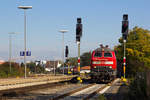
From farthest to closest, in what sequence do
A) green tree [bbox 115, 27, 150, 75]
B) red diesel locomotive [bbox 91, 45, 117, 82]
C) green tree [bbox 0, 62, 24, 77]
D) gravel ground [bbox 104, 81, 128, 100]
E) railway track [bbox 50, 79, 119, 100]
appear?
green tree [bbox 0, 62, 24, 77] → green tree [bbox 115, 27, 150, 75] → red diesel locomotive [bbox 91, 45, 117, 82] → gravel ground [bbox 104, 81, 128, 100] → railway track [bbox 50, 79, 119, 100]

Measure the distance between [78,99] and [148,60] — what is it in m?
40.1

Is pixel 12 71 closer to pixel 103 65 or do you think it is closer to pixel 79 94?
pixel 103 65

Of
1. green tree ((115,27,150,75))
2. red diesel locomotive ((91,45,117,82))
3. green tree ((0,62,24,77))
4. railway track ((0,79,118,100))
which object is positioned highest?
green tree ((115,27,150,75))

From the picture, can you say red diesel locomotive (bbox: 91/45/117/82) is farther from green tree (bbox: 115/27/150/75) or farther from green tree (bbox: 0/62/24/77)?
green tree (bbox: 0/62/24/77)

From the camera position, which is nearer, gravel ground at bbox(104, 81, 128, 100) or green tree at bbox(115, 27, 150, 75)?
gravel ground at bbox(104, 81, 128, 100)

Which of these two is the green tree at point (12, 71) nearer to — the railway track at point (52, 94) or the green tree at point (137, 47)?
the green tree at point (137, 47)

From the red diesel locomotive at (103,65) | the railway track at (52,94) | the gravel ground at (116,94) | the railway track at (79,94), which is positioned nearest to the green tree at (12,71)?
the red diesel locomotive at (103,65)

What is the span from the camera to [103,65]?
98.0 feet

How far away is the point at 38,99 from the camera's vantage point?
49.3ft

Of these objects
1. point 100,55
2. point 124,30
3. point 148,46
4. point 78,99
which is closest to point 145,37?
point 148,46

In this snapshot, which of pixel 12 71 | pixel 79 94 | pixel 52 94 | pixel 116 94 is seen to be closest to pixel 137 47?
pixel 12 71

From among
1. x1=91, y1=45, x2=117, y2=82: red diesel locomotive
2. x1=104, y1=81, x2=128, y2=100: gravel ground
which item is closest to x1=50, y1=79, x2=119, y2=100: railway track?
x1=104, y1=81, x2=128, y2=100: gravel ground

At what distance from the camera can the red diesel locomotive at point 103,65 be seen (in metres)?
29.5

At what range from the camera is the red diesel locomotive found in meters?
29.5
